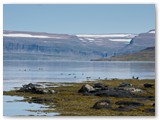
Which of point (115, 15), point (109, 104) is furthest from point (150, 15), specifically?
point (109, 104)

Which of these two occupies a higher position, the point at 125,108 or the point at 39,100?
the point at 39,100

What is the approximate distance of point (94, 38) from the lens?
62.2ft

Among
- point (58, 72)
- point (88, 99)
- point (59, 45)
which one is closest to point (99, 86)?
point (88, 99)

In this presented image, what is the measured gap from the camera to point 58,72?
61.5ft

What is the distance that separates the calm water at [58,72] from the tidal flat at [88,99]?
12cm

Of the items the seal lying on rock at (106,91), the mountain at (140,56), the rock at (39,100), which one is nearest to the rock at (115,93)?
the seal lying on rock at (106,91)

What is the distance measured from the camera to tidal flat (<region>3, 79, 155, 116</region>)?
18594 millimetres

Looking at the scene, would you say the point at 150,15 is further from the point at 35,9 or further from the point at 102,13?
the point at 35,9

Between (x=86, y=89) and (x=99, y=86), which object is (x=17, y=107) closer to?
(x=86, y=89)

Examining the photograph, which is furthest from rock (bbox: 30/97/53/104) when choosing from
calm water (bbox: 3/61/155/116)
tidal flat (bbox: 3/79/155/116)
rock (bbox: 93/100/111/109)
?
rock (bbox: 93/100/111/109)

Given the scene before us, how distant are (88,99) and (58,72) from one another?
85 centimetres

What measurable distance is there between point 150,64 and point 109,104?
1185 millimetres

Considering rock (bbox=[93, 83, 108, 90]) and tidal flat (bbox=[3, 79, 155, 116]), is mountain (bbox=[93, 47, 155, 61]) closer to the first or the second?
tidal flat (bbox=[3, 79, 155, 116])

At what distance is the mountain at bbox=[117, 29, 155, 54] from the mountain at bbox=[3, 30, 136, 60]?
0.33 feet
